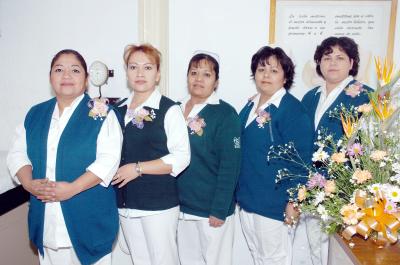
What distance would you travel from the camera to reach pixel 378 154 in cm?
122

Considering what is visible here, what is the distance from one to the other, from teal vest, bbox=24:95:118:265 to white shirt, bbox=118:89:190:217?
15 centimetres

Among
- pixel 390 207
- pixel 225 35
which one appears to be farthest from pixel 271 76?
pixel 390 207

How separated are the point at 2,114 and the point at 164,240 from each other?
1.44 m

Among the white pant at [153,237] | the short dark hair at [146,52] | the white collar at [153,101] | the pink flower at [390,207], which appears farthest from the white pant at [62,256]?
the pink flower at [390,207]

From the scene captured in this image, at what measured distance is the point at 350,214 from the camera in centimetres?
122

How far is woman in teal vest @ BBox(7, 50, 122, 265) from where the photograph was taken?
1.67 m

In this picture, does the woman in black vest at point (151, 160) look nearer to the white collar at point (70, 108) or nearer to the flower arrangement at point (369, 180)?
the white collar at point (70, 108)

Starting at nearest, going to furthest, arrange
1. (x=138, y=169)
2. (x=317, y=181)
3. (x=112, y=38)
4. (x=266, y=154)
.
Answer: (x=317, y=181), (x=138, y=169), (x=266, y=154), (x=112, y=38)

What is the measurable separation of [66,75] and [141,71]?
13.0 inches

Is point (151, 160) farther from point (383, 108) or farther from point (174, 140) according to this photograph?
point (383, 108)

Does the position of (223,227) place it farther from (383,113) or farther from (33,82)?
(33,82)

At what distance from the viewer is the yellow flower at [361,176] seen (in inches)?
48.3

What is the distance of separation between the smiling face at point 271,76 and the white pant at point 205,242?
2.24 ft

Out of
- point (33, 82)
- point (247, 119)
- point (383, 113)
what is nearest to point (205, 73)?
point (247, 119)
